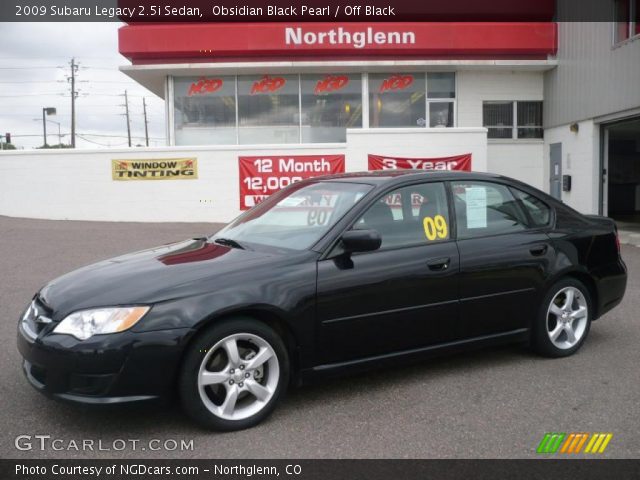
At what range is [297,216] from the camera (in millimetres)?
4559

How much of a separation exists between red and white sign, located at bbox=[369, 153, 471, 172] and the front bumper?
43.6 ft

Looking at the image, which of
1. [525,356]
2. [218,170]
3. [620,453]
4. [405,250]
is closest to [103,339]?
[405,250]

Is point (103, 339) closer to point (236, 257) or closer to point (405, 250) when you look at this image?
point (236, 257)

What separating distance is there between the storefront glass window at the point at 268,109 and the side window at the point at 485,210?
15.0m

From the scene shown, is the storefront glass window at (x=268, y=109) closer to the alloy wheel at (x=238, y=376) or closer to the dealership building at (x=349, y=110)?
the dealership building at (x=349, y=110)

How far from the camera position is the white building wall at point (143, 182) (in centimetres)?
1625

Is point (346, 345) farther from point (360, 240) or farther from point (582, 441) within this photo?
point (582, 441)

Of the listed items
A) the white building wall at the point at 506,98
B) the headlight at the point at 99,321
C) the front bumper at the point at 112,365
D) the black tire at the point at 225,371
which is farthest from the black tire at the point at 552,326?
the white building wall at the point at 506,98

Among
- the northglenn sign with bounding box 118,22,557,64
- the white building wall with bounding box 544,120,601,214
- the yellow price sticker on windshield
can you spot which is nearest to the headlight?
the yellow price sticker on windshield

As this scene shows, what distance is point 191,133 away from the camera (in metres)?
19.7

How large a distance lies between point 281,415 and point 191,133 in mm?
16777

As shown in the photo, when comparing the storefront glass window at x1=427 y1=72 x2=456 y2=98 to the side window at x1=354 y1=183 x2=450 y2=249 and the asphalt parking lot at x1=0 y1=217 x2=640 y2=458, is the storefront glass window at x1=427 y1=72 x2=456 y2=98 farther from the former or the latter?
the side window at x1=354 y1=183 x2=450 y2=249

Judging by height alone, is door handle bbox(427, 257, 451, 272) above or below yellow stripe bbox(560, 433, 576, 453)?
above

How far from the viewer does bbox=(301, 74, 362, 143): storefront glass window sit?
1950 centimetres
